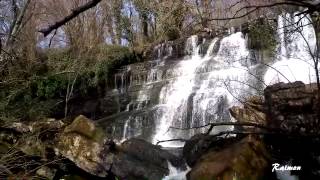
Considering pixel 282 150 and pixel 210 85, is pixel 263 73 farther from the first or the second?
pixel 282 150

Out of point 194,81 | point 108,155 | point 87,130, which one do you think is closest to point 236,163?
point 108,155

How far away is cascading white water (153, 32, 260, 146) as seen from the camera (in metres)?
13.9

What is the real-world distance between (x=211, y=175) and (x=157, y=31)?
51.7 ft

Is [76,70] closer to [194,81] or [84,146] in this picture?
[194,81]

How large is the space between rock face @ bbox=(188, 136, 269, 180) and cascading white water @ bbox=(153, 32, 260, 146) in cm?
394

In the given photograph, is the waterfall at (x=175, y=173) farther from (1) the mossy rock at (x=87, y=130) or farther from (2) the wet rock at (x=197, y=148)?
(1) the mossy rock at (x=87, y=130)

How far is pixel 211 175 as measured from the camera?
7969 millimetres

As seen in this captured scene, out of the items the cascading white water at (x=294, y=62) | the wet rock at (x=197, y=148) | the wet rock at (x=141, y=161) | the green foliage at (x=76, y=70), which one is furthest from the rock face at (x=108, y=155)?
the green foliage at (x=76, y=70)

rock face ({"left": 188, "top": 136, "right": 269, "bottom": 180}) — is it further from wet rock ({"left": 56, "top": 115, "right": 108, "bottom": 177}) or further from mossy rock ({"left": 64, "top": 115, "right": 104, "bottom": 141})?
mossy rock ({"left": 64, "top": 115, "right": 104, "bottom": 141})

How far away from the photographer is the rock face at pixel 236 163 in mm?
7965

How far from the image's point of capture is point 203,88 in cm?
1548

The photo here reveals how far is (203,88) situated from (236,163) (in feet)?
24.8

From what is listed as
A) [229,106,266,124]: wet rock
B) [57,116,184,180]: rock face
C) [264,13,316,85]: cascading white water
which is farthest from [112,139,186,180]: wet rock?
[264,13,316,85]: cascading white water

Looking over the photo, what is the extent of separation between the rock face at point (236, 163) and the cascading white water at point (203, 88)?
394 cm
